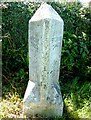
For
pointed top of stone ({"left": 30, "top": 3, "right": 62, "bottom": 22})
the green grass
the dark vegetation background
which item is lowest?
the green grass

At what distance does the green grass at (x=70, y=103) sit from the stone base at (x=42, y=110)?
3.8 inches

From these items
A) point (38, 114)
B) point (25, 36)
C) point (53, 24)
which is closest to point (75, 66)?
point (25, 36)

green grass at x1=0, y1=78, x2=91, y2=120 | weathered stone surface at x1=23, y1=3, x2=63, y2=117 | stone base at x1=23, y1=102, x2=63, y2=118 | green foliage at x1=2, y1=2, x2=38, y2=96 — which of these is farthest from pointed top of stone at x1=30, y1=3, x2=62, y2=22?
green foliage at x1=2, y1=2, x2=38, y2=96

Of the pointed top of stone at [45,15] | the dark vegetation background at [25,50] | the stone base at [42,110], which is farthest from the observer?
the dark vegetation background at [25,50]

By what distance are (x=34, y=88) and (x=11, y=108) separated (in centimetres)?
47

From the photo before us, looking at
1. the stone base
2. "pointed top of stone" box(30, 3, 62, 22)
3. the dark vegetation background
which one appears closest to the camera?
"pointed top of stone" box(30, 3, 62, 22)

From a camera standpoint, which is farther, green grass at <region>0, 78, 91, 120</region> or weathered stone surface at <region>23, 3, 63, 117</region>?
green grass at <region>0, 78, 91, 120</region>

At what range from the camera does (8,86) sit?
4094 millimetres

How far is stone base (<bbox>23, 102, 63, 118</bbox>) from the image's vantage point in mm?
3322

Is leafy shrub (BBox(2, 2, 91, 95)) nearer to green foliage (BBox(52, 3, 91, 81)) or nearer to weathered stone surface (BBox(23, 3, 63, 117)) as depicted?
green foliage (BBox(52, 3, 91, 81))

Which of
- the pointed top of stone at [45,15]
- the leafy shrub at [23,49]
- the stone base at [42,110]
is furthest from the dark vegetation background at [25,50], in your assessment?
A: the pointed top of stone at [45,15]

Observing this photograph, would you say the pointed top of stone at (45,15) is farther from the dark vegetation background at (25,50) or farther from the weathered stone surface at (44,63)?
the dark vegetation background at (25,50)

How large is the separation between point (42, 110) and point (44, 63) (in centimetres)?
64

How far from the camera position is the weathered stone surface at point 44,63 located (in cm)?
295
